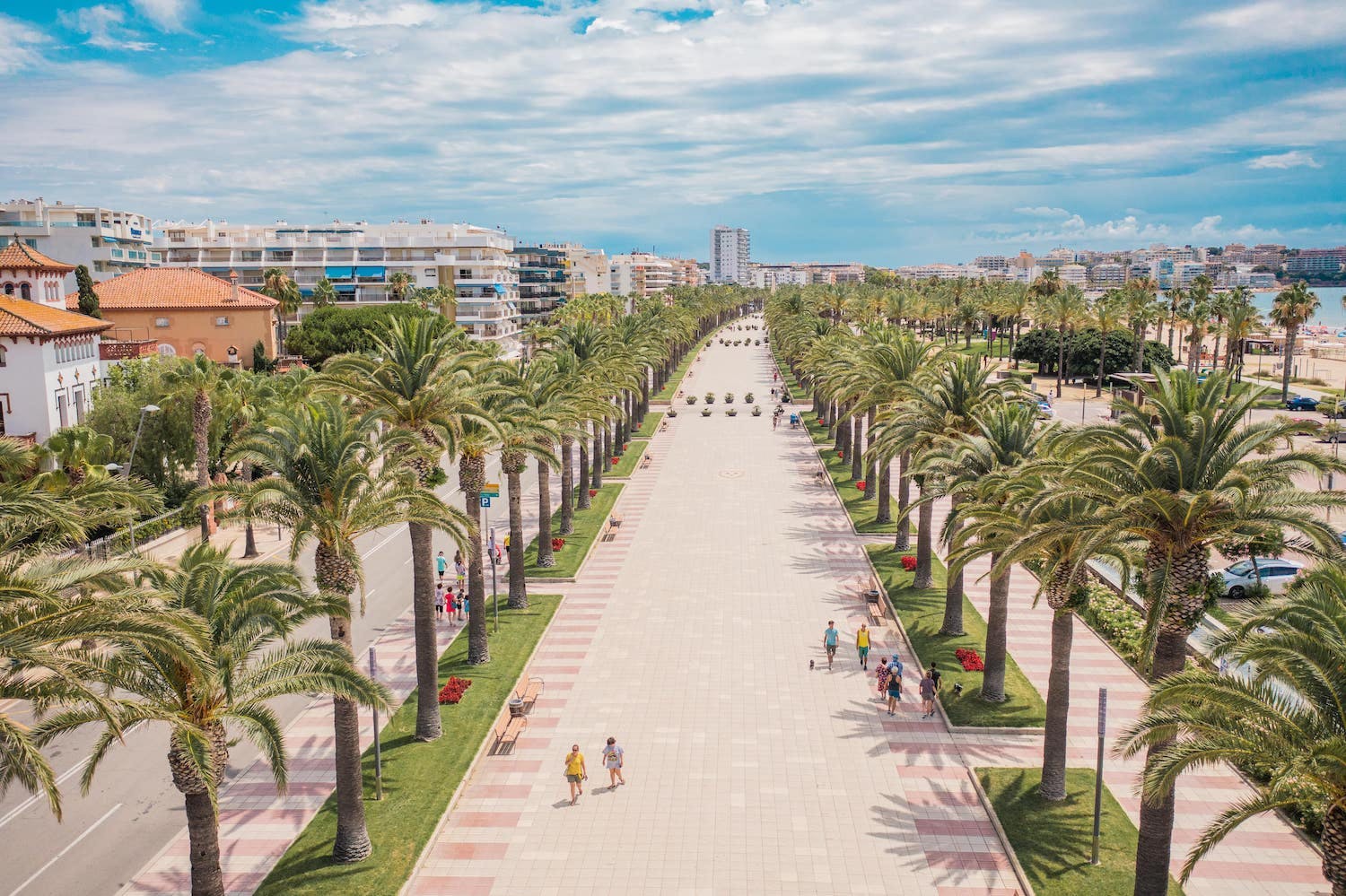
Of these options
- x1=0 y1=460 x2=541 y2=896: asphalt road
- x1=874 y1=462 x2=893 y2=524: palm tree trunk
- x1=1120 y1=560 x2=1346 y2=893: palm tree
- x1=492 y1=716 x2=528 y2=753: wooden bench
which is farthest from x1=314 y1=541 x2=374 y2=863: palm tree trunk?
x1=874 y1=462 x2=893 y2=524: palm tree trunk

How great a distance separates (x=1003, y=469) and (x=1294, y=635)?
10444 millimetres

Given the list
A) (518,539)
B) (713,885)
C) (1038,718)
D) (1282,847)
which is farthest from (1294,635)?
(518,539)

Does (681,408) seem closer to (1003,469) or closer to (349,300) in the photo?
(349,300)

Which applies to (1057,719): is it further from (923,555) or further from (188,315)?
(188,315)

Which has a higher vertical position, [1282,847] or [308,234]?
[308,234]

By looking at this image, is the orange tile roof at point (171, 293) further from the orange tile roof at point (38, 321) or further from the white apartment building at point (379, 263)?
the white apartment building at point (379, 263)

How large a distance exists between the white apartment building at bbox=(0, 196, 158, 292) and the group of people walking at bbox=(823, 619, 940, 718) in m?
99.6

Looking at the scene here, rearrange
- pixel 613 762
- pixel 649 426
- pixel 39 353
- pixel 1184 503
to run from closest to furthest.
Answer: pixel 1184 503 < pixel 613 762 < pixel 39 353 < pixel 649 426

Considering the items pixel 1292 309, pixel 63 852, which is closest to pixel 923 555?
pixel 63 852

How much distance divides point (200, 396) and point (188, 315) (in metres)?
A: 42.1

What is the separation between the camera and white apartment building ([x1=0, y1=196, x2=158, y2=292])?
113 metres

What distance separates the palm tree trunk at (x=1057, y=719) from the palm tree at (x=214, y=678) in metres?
14.0

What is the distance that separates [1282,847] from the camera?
738 inches

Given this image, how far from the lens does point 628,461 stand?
201 feet
